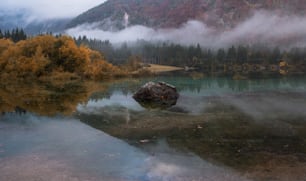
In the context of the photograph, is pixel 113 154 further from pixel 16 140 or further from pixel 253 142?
pixel 253 142

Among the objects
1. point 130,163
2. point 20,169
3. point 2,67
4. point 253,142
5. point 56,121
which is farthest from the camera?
point 2,67

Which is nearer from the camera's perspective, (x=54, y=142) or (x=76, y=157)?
(x=76, y=157)

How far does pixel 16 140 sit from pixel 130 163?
10.0 metres

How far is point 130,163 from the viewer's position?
59.7 ft

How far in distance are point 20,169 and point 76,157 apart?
331 centimetres

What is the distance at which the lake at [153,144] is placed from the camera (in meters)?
16.7

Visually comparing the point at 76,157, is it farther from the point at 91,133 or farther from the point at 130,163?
the point at 91,133

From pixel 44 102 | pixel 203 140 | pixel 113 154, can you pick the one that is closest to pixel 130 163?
pixel 113 154

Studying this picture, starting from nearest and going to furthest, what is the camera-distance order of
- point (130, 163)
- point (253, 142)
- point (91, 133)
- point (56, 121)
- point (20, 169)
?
point (20, 169), point (130, 163), point (253, 142), point (91, 133), point (56, 121)

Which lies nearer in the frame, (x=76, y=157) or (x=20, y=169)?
(x=20, y=169)

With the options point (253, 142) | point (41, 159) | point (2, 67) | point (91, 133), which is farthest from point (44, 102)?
point (2, 67)

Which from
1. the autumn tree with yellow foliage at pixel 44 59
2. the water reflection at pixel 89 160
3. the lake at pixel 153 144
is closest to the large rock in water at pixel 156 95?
the lake at pixel 153 144

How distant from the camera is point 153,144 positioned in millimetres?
22203

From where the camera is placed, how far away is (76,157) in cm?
1920
